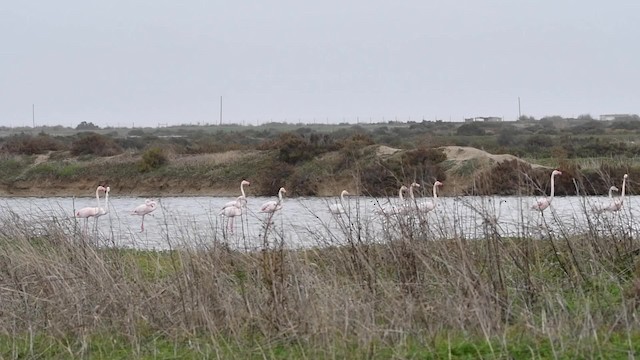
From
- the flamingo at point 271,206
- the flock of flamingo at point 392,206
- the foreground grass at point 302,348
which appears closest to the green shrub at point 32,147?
the flock of flamingo at point 392,206

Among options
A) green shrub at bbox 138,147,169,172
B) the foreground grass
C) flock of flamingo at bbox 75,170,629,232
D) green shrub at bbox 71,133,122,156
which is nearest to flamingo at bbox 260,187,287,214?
flock of flamingo at bbox 75,170,629,232

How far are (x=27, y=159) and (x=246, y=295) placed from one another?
157ft

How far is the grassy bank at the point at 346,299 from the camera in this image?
8781mm

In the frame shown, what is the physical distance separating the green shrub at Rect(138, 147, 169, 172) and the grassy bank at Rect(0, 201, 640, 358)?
38236 millimetres

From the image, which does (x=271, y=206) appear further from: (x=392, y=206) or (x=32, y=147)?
(x=32, y=147)

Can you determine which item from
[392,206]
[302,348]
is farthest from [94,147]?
[302,348]

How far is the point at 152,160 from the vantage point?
168 feet

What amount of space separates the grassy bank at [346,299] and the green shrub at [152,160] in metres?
38.2

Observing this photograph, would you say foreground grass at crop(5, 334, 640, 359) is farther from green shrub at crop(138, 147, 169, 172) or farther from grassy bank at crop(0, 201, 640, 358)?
green shrub at crop(138, 147, 169, 172)

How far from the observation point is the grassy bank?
8.78m

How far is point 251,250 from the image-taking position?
13.1 metres

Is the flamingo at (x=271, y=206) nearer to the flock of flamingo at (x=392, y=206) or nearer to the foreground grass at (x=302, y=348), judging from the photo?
the flock of flamingo at (x=392, y=206)

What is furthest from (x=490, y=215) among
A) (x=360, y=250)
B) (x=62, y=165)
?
(x=62, y=165)

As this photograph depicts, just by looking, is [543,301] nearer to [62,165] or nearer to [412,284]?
[412,284]
